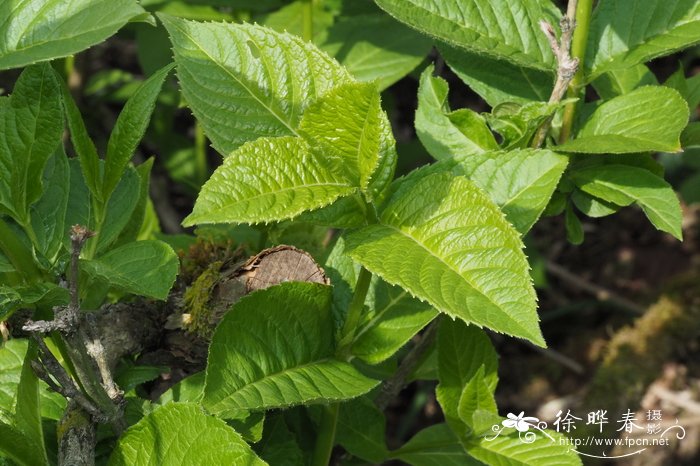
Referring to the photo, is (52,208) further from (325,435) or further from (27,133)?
(325,435)

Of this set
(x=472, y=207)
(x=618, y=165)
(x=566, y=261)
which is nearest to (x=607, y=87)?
(x=618, y=165)

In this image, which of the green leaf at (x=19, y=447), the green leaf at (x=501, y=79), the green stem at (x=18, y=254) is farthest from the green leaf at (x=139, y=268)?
the green leaf at (x=501, y=79)

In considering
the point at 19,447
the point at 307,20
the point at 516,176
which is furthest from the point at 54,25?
the point at 307,20

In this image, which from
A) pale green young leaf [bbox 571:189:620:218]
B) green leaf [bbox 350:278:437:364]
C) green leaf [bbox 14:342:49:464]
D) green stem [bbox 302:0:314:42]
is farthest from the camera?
green stem [bbox 302:0:314:42]

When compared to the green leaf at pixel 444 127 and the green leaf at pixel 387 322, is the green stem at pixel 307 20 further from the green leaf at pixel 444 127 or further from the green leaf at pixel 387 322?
the green leaf at pixel 387 322

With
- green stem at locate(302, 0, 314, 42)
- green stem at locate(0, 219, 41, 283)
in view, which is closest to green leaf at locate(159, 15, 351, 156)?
green stem at locate(0, 219, 41, 283)

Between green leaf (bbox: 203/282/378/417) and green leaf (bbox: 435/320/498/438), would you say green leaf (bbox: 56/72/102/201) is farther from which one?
green leaf (bbox: 435/320/498/438)
